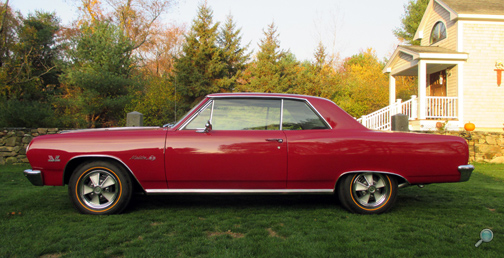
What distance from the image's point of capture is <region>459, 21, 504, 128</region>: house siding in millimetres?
14680

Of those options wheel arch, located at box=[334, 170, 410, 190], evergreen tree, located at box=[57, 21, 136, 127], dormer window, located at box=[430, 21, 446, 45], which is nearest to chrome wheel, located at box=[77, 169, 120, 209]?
wheel arch, located at box=[334, 170, 410, 190]

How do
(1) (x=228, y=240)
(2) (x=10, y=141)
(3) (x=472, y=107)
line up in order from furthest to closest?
1. (3) (x=472, y=107)
2. (2) (x=10, y=141)
3. (1) (x=228, y=240)

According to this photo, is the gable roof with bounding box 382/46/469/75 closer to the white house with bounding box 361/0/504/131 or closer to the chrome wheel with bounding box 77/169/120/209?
the white house with bounding box 361/0/504/131

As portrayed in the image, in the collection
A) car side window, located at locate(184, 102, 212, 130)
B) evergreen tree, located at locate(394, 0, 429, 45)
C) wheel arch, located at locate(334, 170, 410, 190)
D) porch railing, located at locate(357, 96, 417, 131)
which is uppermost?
evergreen tree, located at locate(394, 0, 429, 45)

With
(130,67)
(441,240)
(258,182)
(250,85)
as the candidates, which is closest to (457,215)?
(441,240)

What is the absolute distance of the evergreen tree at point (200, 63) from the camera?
27603mm

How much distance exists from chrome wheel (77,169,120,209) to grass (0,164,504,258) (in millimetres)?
219

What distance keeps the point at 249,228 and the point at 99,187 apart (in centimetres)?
191

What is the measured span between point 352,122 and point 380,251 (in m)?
1.77

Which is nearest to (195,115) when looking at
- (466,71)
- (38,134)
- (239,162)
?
(239,162)

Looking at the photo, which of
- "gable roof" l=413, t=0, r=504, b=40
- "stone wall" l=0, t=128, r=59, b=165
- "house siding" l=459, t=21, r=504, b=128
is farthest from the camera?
"house siding" l=459, t=21, r=504, b=128

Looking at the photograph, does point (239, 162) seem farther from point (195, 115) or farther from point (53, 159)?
point (53, 159)

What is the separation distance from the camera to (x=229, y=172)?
3988mm

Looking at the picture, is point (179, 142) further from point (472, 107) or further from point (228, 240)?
point (472, 107)
